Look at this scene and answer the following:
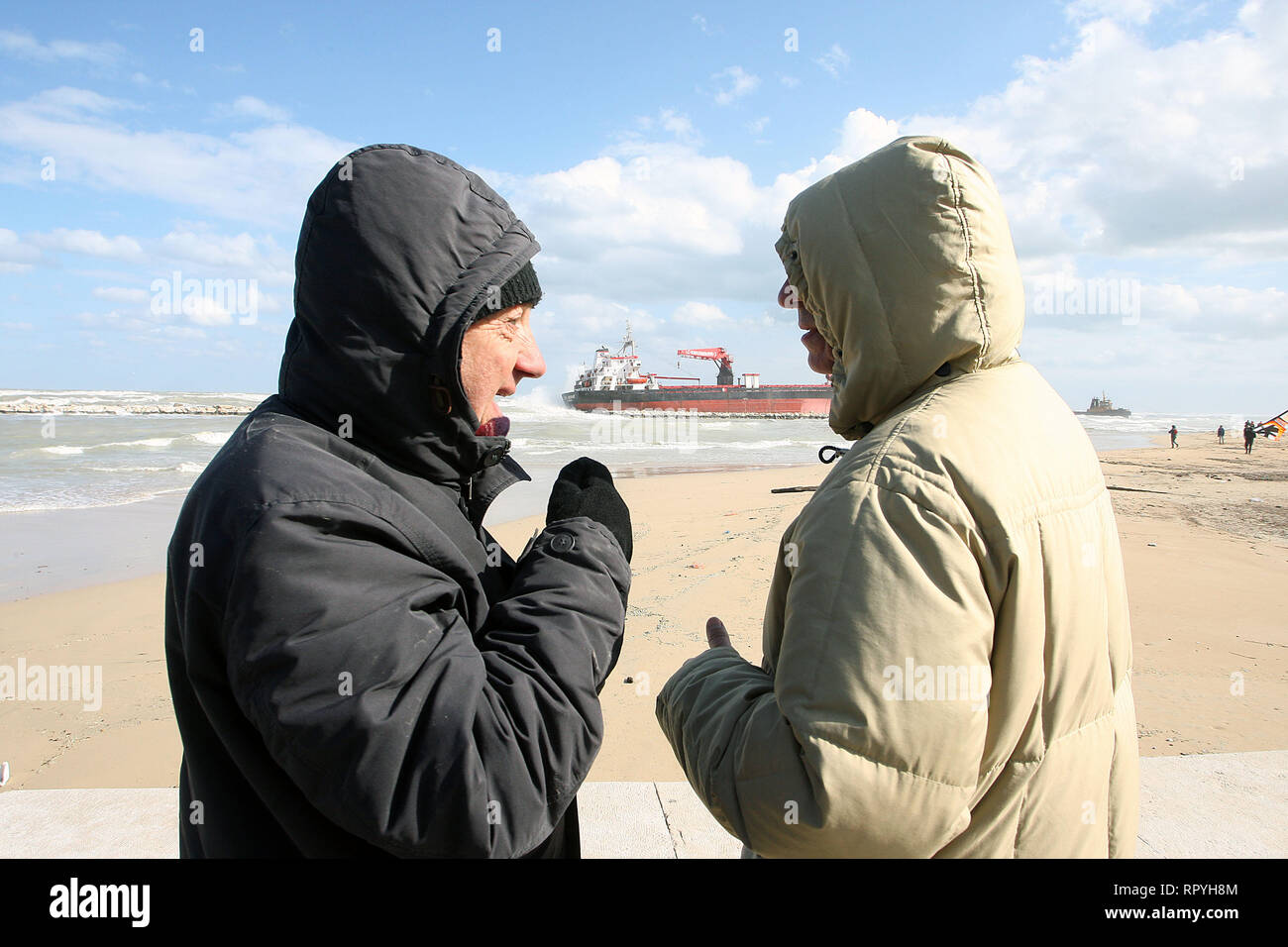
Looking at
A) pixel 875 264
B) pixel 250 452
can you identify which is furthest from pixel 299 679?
pixel 875 264

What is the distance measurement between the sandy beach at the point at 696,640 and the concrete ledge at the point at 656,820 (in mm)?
993

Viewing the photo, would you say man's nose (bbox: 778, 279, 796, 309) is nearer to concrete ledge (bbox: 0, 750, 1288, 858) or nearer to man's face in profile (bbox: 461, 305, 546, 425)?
man's face in profile (bbox: 461, 305, 546, 425)

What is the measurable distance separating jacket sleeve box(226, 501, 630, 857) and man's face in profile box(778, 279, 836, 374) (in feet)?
3.09

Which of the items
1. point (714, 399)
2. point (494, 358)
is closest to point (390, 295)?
point (494, 358)

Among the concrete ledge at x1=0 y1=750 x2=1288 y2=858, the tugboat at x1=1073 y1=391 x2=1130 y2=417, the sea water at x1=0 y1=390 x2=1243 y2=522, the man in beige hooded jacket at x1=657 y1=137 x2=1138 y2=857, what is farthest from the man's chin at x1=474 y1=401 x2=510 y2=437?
the tugboat at x1=1073 y1=391 x2=1130 y2=417

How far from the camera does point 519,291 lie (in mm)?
1372

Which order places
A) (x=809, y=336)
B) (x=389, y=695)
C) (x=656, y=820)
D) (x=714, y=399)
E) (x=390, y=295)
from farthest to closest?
(x=714, y=399) → (x=656, y=820) → (x=809, y=336) → (x=390, y=295) → (x=389, y=695)

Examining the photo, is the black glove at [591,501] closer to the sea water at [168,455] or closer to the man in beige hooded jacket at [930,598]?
the man in beige hooded jacket at [930,598]

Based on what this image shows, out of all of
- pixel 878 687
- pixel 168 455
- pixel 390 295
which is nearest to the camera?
pixel 878 687

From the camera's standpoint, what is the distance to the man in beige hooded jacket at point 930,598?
1.10m

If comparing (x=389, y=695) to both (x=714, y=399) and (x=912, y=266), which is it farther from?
(x=714, y=399)

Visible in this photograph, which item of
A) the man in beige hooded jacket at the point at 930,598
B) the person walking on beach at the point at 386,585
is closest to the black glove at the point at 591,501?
the person walking on beach at the point at 386,585

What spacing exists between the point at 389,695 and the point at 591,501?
559 millimetres

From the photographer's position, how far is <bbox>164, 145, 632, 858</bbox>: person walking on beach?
0.97 meters
